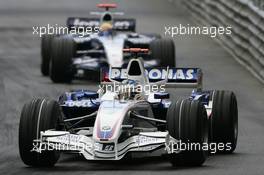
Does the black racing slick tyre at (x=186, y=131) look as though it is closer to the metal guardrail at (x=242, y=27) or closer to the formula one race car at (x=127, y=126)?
the formula one race car at (x=127, y=126)

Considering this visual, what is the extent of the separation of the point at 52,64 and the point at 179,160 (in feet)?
34.5

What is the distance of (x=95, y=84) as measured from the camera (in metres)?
23.6

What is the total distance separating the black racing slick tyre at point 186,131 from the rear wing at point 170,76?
7.66 ft

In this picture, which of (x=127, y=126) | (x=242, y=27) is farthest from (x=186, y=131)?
(x=242, y=27)

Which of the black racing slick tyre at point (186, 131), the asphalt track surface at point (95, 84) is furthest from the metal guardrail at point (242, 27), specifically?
the black racing slick tyre at point (186, 131)

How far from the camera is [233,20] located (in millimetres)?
28078

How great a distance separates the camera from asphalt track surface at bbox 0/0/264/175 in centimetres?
1368

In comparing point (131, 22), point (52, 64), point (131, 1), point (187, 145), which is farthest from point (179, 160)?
point (131, 1)

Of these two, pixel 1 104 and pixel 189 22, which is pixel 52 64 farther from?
pixel 189 22

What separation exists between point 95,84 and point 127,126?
9.87 meters

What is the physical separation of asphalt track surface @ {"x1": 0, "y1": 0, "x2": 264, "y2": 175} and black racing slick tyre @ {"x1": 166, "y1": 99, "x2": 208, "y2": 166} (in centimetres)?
14

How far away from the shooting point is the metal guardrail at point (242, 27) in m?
24.4

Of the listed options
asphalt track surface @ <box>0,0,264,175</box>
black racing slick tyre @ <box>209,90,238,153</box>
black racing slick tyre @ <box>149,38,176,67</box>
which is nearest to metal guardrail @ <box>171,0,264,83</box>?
asphalt track surface @ <box>0,0,264,175</box>

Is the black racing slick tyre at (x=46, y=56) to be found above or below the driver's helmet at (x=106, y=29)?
below
